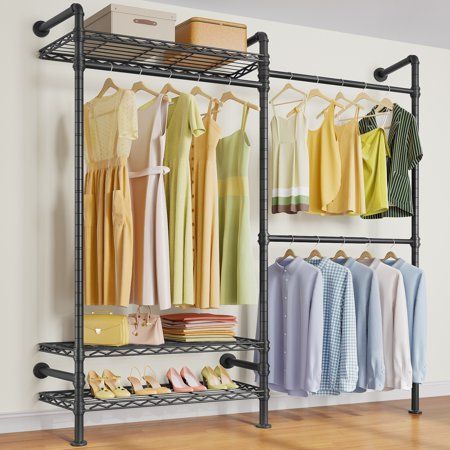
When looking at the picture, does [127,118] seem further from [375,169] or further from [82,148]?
[375,169]

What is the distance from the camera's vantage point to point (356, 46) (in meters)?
4.98

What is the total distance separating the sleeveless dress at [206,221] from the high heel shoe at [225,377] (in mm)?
477

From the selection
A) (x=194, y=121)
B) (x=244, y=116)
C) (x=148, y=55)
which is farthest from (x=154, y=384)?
(x=148, y=55)

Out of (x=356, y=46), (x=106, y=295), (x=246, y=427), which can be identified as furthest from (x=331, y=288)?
(x=356, y=46)

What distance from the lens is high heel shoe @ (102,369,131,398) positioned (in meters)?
3.82

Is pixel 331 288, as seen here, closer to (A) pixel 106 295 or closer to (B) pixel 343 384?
(B) pixel 343 384

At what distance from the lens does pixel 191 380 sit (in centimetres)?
414

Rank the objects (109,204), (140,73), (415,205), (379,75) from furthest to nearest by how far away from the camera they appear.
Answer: (379,75) < (415,205) < (140,73) < (109,204)

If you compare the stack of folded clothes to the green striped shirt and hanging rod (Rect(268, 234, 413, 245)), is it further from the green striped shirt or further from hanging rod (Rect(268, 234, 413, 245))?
the green striped shirt

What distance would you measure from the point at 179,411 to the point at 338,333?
3.05 ft

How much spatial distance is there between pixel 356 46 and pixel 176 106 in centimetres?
151

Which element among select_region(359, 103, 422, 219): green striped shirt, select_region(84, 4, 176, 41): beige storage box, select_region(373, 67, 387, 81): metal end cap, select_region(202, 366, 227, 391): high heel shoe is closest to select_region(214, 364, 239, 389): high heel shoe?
select_region(202, 366, 227, 391): high heel shoe

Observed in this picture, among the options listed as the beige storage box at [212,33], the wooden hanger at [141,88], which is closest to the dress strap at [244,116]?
the beige storage box at [212,33]

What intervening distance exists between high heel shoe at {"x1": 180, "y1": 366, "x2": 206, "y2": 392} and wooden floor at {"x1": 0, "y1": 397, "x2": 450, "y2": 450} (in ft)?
0.66
